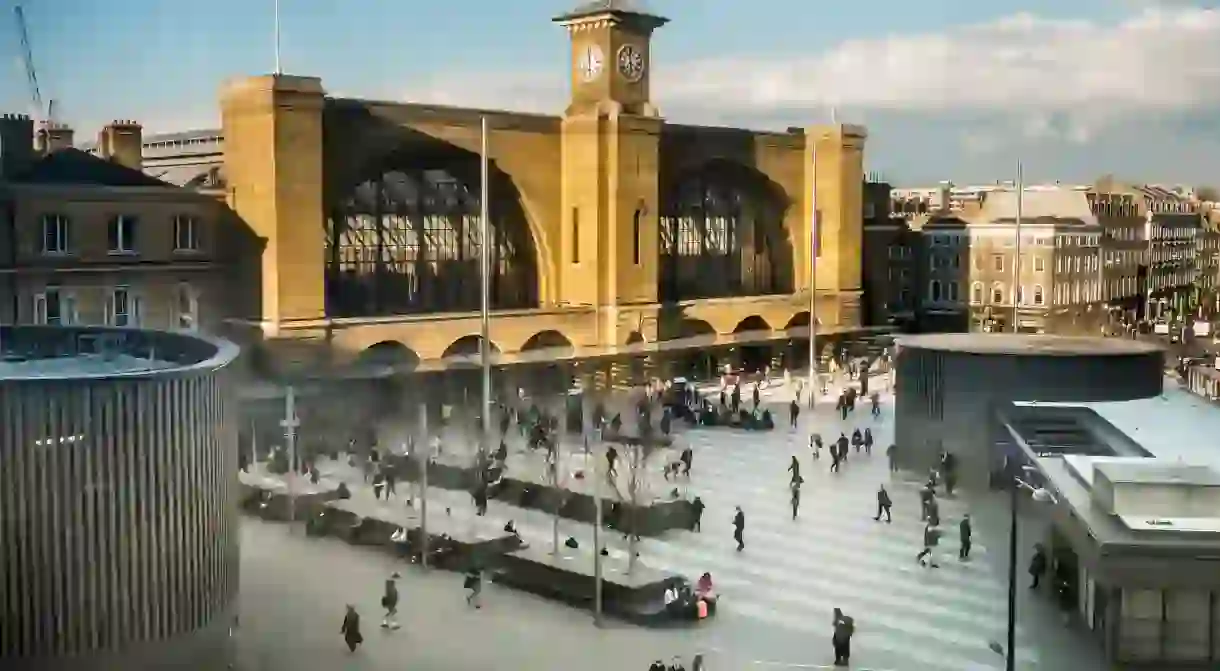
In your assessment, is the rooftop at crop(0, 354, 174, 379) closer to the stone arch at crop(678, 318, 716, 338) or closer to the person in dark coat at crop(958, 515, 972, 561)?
the person in dark coat at crop(958, 515, 972, 561)

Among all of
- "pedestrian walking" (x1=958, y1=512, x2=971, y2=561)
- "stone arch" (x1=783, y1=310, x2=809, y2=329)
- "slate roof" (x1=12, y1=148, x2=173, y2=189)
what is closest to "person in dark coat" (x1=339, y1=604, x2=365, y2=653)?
"pedestrian walking" (x1=958, y1=512, x2=971, y2=561)

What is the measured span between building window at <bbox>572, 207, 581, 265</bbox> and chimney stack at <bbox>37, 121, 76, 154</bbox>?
15241 mm

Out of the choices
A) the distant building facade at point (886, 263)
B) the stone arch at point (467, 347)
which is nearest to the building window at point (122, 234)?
the stone arch at point (467, 347)

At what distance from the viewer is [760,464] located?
103 ft

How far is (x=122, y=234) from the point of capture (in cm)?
3297

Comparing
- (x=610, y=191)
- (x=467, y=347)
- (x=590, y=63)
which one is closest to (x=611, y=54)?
(x=590, y=63)

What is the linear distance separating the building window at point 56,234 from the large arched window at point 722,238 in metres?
21.8

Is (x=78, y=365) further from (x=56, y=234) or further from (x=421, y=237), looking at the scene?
(x=421, y=237)

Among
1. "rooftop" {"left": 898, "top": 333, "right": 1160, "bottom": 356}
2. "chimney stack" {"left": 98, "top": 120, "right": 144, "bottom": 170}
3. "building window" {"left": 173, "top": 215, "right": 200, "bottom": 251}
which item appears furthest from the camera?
"chimney stack" {"left": 98, "top": 120, "right": 144, "bottom": 170}

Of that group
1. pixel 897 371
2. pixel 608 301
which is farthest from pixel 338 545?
pixel 608 301

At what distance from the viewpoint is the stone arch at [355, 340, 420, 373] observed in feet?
118

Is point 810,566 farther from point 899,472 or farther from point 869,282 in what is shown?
point 869,282

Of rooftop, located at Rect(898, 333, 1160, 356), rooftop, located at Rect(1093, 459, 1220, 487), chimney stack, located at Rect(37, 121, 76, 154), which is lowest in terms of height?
rooftop, located at Rect(1093, 459, 1220, 487)

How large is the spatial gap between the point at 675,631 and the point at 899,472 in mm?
12992
